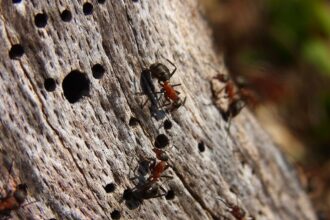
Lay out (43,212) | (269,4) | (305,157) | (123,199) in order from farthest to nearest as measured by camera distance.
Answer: (269,4) → (305,157) → (123,199) → (43,212)

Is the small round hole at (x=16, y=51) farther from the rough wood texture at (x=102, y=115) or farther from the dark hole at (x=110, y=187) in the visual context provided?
the dark hole at (x=110, y=187)

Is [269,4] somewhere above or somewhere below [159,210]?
above

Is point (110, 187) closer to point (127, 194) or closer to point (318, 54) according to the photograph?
point (127, 194)

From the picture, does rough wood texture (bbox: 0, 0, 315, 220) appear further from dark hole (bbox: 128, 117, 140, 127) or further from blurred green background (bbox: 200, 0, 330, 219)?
blurred green background (bbox: 200, 0, 330, 219)

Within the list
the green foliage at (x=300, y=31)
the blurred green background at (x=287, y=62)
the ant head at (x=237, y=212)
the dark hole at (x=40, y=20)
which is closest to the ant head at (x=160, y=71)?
the dark hole at (x=40, y=20)

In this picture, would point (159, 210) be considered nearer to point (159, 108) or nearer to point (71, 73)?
point (159, 108)

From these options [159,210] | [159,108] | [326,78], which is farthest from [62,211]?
[326,78]

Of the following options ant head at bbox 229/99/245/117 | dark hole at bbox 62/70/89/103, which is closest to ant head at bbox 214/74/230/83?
ant head at bbox 229/99/245/117

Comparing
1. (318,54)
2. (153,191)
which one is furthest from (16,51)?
(318,54)
